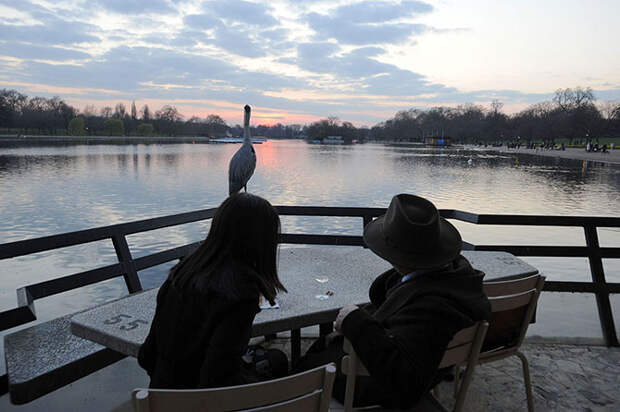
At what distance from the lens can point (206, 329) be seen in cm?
165

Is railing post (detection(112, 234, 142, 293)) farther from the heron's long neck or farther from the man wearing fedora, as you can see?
the heron's long neck

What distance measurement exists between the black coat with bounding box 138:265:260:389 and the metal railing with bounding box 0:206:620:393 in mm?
1234

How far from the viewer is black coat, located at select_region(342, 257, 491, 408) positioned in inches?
61.5

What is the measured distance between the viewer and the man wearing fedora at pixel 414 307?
1568 millimetres

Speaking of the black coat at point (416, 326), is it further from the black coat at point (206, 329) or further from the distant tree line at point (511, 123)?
the distant tree line at point (511, 123)

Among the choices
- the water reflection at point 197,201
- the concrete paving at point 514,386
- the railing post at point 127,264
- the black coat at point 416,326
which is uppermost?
the black coat at point 416,326

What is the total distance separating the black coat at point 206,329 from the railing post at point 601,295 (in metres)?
3.37

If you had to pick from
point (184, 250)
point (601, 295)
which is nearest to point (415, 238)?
point (184, 250)

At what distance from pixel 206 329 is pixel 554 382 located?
2657mm

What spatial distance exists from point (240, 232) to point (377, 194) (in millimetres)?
18275

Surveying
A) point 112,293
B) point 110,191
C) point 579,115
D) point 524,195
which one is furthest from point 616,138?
point 112,293

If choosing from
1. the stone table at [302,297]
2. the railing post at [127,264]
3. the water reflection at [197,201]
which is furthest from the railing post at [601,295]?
the water reflection at [197,201]

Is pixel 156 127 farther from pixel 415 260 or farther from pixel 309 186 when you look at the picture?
pixel 415 260

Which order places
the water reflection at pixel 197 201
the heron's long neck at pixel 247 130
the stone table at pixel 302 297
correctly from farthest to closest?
the water reflection at pixel 197 201
the heron's long neck at pixel 247 130
the stone table at pixel 302 297
